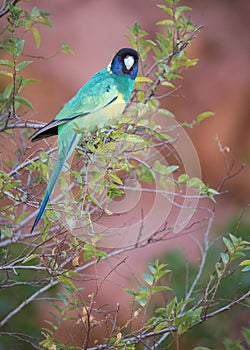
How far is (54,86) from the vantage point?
5.85 m

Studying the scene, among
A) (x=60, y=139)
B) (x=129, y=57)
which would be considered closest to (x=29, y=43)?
(x=129, y=57)

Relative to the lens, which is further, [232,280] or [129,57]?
[232,280]

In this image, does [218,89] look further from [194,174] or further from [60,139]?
[60,139]

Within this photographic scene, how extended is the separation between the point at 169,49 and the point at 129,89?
0.32 metres

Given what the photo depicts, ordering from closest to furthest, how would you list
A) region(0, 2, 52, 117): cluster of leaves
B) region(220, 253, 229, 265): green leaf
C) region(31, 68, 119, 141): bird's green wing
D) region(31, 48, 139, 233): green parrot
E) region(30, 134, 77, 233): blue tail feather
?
region(220, 253, 229, 265): green leaf, region(30, 134, 77, 233): blue tail feather, region(0, 2, 52, 117): cluster of leaves, region(31, 48, 139, 233): green parrot, region(31, 68, 119, 141): bird's green wing

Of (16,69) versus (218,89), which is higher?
(16,69)

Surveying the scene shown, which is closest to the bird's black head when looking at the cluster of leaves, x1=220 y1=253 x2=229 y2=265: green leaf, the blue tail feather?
the cluster of leaves

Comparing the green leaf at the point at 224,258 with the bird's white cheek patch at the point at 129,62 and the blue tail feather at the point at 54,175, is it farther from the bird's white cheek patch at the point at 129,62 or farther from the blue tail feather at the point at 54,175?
the bird's white cheek patch at the point at 129,62

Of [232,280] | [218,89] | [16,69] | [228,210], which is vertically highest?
[16,69]

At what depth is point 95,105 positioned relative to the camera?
110 inches

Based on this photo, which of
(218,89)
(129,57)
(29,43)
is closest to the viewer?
(129,57)

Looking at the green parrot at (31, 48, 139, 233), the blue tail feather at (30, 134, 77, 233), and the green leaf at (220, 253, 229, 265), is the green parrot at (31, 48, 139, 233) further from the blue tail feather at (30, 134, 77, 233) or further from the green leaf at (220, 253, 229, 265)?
the green leaf at (220, 253, 229, 265)

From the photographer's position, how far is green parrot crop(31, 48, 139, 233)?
247 cm

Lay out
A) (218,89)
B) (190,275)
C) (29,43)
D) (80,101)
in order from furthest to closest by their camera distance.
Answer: (218,89)
(29,43)
(190,275)
(80,101)
